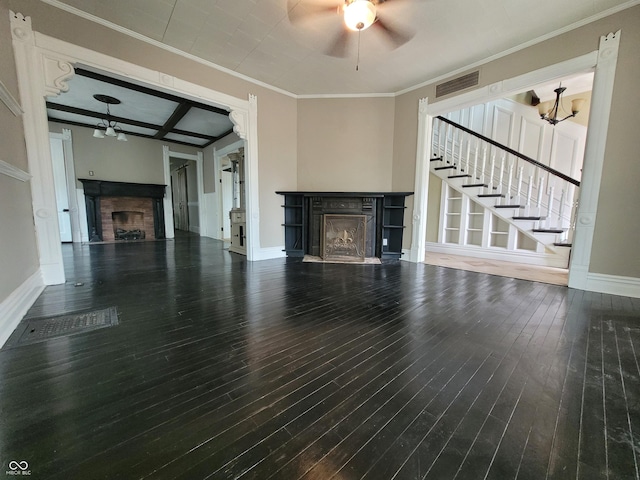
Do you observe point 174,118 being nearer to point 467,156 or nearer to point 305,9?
point 305,9

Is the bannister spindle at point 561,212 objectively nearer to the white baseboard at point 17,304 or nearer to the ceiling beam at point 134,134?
the white baseboard at point 17,304

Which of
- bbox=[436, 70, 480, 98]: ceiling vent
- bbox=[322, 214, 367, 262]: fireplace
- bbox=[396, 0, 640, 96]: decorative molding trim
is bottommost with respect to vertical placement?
bbox=[322, 214, 367, 262]: fireplace

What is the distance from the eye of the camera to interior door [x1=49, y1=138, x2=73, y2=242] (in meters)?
6.33

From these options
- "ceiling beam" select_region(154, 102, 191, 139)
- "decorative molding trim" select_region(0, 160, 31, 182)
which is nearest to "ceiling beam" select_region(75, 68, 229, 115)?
"ceiling beam" select_region(154, 102, 191, 139)

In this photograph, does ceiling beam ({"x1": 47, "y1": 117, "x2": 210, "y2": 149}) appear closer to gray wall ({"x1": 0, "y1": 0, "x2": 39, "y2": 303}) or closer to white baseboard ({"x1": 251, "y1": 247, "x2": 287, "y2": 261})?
gray wall ({"x1": 0, "y1": 0, "x2": 39, "y2": 303})

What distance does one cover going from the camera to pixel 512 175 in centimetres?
507

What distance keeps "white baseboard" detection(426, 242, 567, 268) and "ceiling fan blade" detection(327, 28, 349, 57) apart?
431 centimetres

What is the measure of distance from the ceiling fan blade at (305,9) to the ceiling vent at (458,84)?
7.62 ft

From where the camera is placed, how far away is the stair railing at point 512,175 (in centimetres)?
451

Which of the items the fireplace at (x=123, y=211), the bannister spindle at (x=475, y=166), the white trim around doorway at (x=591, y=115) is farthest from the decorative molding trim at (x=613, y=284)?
the fireplace at (x=123, y=211)

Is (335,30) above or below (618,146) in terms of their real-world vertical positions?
above

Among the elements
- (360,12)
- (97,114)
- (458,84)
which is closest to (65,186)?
(97,114)

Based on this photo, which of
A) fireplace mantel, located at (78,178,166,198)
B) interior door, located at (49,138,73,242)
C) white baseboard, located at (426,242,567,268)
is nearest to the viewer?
white baseboard, located at (426,242,567,268)

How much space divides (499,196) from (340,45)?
4.00 m
